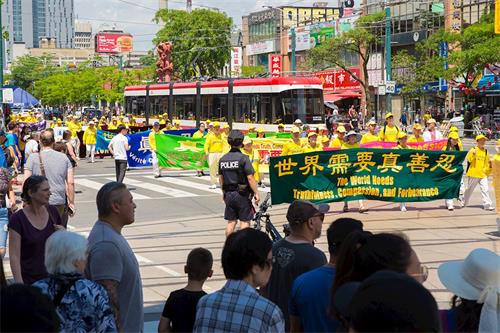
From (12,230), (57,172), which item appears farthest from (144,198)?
(12,230)

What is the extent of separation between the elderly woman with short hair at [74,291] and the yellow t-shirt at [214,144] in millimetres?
16918

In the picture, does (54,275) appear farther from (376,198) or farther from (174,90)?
(174,90)

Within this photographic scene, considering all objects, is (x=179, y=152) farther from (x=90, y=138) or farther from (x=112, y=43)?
(x=112, y=43)

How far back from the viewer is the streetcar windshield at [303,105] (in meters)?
35.7

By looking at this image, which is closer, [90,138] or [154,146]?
[154,146]

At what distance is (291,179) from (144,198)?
563 cm

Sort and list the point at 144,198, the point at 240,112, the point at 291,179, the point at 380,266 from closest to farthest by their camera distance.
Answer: the point at 380,266 < the point at 291,179 < the point at 144,198 < the point at 240,112

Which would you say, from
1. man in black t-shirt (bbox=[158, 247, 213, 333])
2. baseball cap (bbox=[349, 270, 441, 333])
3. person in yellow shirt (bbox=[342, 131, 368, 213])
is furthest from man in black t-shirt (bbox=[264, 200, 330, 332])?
person in yellow shirt (bbox=[342, 131, 368, 213])

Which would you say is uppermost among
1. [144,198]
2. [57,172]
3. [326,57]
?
[326,57]

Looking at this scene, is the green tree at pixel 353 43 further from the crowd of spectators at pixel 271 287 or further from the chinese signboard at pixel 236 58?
the crowd of spectators at pixel 271 287

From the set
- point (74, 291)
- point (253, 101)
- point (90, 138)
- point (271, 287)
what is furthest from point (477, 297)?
point (253, 101)

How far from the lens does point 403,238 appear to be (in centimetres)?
389

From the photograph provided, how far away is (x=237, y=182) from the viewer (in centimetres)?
1132

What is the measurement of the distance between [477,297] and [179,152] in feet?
69.1
